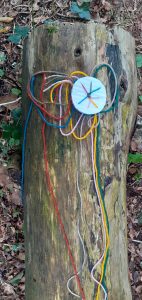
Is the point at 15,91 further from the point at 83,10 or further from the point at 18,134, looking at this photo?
the point at 83,10

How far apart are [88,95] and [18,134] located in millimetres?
1034

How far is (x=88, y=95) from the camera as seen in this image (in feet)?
8.94

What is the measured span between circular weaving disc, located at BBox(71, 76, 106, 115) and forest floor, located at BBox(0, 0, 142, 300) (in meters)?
0.98

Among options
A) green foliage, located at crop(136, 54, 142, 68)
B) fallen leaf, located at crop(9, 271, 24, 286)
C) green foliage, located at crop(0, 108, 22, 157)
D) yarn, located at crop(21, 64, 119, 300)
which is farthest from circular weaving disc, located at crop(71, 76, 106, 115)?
fallen leaf, located at crop(9, 271, 24, 286)

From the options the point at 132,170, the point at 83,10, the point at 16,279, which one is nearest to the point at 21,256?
the point at 16,279

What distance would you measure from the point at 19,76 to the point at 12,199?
1065mm

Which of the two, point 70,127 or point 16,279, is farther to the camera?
point 16,279

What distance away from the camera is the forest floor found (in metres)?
3.63

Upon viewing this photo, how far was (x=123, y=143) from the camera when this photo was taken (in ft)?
9.68


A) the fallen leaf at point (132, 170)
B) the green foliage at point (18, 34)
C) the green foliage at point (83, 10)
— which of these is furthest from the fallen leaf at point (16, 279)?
the green foliage at point (83, 10)

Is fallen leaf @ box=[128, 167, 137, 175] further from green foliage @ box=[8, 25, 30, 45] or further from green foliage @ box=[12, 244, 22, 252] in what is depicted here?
green foliage @ box=[8, 25, 30, 45]

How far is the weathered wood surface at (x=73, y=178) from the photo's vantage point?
2.73m

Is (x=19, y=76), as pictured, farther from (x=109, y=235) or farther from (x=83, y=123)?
(x=109, y=235)

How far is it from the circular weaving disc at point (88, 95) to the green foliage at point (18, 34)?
1.43 meters
